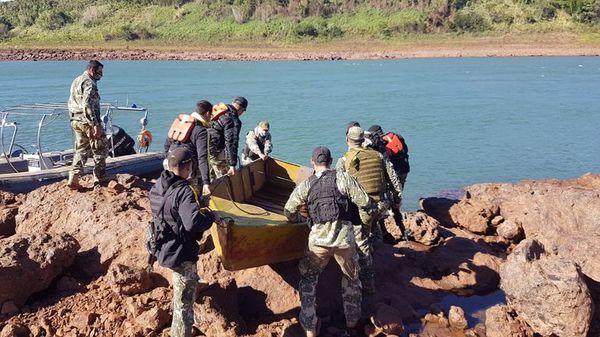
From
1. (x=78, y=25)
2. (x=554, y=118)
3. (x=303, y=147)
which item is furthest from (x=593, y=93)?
(x=78, y=25)

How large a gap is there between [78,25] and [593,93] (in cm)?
7499

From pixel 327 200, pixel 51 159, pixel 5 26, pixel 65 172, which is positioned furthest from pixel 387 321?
pixel 5 26

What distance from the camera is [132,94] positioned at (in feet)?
115

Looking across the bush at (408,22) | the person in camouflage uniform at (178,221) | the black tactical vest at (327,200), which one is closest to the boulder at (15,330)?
the person in camouflage uniform at (178,221)

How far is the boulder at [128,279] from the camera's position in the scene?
611 cm

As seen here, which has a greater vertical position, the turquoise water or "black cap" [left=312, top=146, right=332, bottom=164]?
"black cap" [left=312, top=146, right=332, bottom=164]

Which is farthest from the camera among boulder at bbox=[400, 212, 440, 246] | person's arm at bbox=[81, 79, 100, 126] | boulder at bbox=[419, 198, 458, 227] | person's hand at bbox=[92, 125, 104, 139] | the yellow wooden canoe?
boulder at bbox=[419, 198, 458, 227]

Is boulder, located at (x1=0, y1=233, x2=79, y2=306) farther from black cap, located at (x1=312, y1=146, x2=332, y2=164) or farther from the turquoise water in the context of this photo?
the turquoise water

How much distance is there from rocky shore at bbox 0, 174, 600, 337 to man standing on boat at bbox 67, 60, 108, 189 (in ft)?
1.21

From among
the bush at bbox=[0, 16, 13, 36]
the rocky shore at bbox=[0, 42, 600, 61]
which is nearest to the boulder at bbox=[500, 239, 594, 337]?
the rocky shore at bbox=[0, 42, 600, 61]

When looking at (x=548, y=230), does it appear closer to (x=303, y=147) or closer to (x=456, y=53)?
(x=303, y=147)

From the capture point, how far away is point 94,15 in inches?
3438

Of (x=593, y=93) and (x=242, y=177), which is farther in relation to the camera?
(x=593, y=93)

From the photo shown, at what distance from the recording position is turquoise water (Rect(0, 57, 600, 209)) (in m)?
18.9
